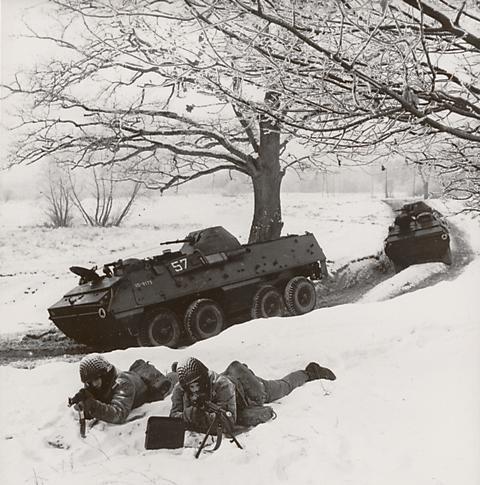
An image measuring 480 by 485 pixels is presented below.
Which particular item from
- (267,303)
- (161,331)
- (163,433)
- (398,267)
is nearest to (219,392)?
(163,433)

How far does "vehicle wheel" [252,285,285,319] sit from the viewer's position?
9.52 m

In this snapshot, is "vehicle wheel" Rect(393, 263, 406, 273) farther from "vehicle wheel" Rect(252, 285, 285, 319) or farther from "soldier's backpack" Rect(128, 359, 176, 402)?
"soldier's backpack" Rect(128, 359, 176, 402)

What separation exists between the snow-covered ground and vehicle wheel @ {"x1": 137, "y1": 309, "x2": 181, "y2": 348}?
0.82 meters

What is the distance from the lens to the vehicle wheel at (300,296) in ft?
32.1

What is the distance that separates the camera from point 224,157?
385 inches

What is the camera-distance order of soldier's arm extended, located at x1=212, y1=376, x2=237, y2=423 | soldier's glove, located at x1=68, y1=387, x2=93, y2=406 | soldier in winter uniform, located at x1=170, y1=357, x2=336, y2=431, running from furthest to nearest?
soldier's glove, located at x1=68, y1=387, x2=93, y2=406 → soldier's arm extended, located at x1=212, y1=376, x2=237, y2=423 → soldier in winter uniform, located at x1=170, y1=357, x2=336, y2=431

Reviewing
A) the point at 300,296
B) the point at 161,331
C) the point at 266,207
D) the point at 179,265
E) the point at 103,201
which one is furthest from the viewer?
the point at 300,296

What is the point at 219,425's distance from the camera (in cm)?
431

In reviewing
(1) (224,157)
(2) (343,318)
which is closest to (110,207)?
(1) (224,157)

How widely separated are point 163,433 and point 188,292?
14.3ft

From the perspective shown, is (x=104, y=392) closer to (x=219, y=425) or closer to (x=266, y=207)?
(x=219, y=425)

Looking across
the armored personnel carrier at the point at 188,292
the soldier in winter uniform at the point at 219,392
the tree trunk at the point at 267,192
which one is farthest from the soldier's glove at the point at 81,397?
the tree trunk at the point at 267,192

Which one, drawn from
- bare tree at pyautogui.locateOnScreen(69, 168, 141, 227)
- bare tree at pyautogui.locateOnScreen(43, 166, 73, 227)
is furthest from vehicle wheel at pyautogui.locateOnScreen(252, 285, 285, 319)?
bare tree at pyautogui.locateOnScreen(43, 166, 73, 227)

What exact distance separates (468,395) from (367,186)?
577 centimetres
